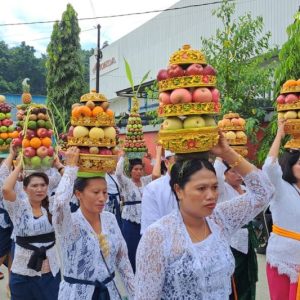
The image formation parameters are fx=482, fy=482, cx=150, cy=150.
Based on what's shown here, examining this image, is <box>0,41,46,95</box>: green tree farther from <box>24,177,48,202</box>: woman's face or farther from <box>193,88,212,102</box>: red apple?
<box>193,88,212,102</box>: red apple

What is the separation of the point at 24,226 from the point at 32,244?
0.56ft

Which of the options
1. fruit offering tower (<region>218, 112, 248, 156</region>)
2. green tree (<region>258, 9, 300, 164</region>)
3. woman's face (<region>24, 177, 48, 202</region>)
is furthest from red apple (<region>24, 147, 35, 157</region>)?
green tree (<region>258, 9, 300, 164</region>)

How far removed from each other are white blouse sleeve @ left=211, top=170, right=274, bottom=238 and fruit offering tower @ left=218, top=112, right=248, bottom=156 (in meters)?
1.41

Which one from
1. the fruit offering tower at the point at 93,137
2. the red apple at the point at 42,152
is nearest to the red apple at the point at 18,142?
the red apple at the point at 42,152

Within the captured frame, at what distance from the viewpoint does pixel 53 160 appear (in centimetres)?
389

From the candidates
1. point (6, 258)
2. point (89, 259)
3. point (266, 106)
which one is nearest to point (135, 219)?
point (6, 258)

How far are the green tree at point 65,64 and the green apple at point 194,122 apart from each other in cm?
1922

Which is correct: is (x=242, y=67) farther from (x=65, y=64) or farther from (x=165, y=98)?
(x=65, y=64)

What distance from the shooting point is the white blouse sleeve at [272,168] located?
11.2ft

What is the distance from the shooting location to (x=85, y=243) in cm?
293

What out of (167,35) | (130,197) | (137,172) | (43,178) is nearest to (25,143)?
(43,178)

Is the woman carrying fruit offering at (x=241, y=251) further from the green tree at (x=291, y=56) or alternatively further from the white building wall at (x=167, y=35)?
the white building wall at (x=167, y=35)

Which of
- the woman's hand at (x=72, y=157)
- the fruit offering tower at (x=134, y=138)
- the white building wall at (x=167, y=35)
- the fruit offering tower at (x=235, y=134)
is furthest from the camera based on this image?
the white building wall at (x=167, y=35)

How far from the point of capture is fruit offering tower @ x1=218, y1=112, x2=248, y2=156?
3848 millimetres
